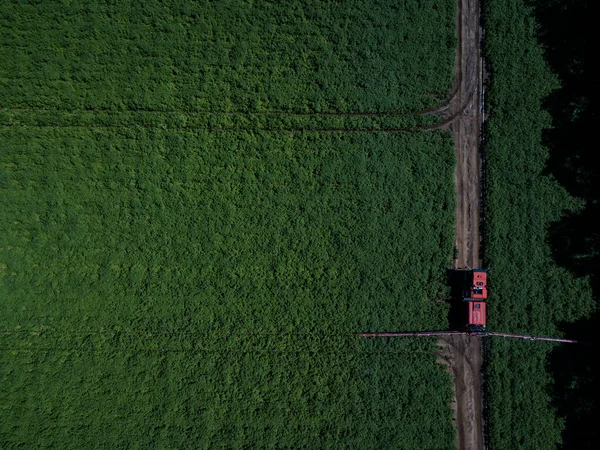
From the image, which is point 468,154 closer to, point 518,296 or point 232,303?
point 518,296

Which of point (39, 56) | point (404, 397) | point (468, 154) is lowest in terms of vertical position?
point (404, 397)

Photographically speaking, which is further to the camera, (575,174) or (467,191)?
(467,191)

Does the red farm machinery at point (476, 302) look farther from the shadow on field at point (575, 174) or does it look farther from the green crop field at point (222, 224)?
the shadow on field at point (575, 174)

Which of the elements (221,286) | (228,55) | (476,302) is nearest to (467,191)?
(476,302)

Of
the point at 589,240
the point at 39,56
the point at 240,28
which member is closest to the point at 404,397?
the point at 589,240

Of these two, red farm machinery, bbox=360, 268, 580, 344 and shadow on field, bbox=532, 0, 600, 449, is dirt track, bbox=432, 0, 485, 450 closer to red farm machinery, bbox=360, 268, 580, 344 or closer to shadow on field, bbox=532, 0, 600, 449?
red farm machinery, bbox=360, 268, 580, 344

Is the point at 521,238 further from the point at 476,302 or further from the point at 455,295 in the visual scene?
the point at 455,295

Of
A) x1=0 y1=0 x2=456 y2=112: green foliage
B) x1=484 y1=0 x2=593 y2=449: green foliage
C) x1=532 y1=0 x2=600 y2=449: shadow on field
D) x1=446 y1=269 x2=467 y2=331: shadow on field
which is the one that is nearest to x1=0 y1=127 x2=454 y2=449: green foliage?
x1=446 y1=269 x2=467 y2=331: shadow on field
